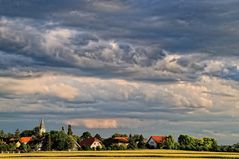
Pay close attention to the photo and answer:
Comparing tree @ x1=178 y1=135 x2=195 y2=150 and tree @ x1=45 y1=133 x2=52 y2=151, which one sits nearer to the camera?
tree @ x1=45 y1=133 x2=52 y2=151

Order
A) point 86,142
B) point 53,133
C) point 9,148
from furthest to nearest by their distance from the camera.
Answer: point 86,142 → point 53,133 → point 9,148

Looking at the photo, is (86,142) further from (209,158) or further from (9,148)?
(209,158)

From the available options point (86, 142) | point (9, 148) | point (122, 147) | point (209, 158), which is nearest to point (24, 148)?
point (9, 148)

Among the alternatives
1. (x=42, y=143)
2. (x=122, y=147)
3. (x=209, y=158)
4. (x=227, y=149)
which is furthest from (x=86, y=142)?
(x=209, y=158)

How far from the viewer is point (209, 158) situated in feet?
282

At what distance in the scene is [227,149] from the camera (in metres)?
139

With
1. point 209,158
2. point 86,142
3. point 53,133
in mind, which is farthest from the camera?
point 86,142

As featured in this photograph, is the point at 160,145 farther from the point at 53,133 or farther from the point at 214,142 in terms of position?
the point at 53,133

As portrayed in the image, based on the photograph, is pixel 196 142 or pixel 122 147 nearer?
pixel 122 147

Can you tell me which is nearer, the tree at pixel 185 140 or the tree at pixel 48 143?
the tree at pixel 48 143

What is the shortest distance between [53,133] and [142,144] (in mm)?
31936

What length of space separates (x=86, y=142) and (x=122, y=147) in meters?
44.6

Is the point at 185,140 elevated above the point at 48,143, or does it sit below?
above

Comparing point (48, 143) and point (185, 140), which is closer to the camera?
point (48, 143)
